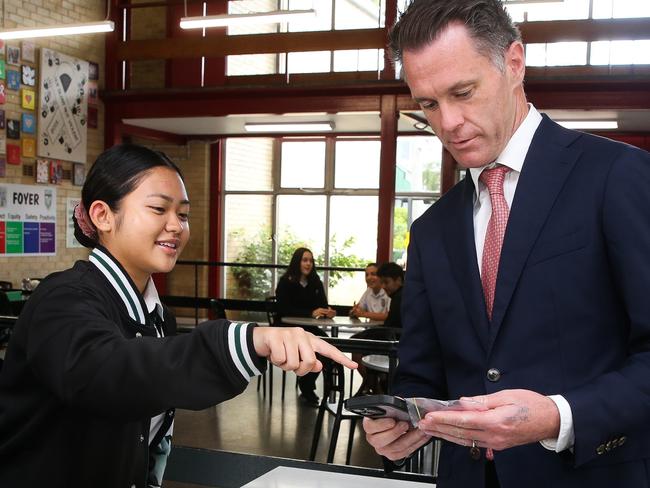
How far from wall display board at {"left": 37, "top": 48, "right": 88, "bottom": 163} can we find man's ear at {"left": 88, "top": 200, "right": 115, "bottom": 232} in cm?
952

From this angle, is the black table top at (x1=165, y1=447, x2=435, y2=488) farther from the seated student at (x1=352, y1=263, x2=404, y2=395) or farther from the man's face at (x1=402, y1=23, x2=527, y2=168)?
the seated student at (x1=352, y1=263, x2=404, y2=395)

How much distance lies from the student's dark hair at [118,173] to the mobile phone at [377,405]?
0.75 meters

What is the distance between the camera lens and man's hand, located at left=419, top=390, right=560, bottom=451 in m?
1.16

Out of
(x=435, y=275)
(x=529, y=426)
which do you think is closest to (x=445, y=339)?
(x=435, y=275)

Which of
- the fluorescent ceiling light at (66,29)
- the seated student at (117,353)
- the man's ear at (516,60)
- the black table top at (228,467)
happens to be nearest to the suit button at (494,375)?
the seated student at (117,353)

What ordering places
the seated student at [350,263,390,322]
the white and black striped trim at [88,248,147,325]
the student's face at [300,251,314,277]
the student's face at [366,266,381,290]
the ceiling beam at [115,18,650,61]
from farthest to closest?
the ceiling beam at [115,18,650,61] → the student's face at [300,251,314,277] → the student's face at [366,266,381,290] → the seated student at [350,263,390,322] → the white and black striped trim at [88,248,147,325]

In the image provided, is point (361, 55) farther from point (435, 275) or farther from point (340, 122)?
point (435, 275)

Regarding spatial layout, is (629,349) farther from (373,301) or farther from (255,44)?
(255,44)

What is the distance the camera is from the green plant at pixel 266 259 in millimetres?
14680

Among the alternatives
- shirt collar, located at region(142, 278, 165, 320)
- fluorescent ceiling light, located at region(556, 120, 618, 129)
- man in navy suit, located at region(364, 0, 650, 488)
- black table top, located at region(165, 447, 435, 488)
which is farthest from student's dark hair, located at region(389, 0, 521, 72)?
fluorescent ceiling light, located at region(556, 120, 618, 129)

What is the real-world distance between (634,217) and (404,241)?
43.5ft

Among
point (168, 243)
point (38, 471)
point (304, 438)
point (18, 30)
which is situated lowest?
point (304, 438)

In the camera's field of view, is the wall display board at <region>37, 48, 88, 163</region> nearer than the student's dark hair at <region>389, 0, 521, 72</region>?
No

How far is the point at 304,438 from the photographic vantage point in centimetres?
601
